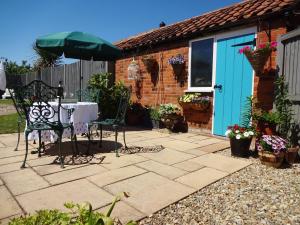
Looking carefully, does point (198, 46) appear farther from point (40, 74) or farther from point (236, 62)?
point (40, 74)

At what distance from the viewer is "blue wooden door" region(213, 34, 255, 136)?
200 inches

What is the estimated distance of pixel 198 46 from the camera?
20.0ft

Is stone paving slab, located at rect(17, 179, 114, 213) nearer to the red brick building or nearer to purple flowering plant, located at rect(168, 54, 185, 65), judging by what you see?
the red brick building

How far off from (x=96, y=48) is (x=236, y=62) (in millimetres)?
2811

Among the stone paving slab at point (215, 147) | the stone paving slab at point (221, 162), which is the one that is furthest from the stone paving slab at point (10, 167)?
the stone paving slab at point (215, 147)

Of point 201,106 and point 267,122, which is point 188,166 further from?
point 201,106

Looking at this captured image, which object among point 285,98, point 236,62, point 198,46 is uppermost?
point 198,46

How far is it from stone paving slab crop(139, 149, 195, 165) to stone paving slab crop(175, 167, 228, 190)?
0.53m

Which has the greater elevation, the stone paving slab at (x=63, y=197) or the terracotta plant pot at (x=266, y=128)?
the terracotta plant pot at (x=266, y=128)

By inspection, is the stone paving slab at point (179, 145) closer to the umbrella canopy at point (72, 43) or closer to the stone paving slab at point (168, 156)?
the stone paving slab at point (168, 156)

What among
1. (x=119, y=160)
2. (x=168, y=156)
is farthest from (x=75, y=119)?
(x=168, y=156)

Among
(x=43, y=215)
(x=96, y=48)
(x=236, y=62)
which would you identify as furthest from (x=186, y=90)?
(x=43, y=215)

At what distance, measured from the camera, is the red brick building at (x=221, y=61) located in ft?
15.4

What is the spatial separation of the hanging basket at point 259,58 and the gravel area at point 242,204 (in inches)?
78.9
